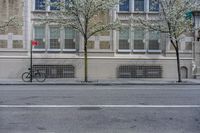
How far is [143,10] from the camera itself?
29234 millimetres

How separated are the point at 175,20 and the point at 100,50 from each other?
6.66 metres

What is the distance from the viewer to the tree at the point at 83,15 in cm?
2394

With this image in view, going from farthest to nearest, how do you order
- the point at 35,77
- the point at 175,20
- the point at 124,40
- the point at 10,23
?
the point at 124,40
the point at 10,23
the point at 35,77
the point at 175,20

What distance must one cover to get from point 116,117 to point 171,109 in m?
2.22

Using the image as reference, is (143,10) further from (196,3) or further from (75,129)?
(75,129)

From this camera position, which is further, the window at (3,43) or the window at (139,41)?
the window at (139,41)

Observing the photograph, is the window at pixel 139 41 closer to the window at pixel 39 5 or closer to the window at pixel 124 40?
the window at pixel 124 40

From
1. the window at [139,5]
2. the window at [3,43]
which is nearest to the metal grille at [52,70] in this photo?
the window at [3,43]

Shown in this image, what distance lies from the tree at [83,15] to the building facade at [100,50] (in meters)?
2.72

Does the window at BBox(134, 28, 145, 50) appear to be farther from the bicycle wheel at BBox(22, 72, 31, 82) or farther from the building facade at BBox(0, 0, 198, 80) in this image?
the bicycle wheel at BBox(22, 72, 31, 82)

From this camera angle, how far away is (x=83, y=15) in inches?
960

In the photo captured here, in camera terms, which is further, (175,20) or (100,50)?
(100,50)

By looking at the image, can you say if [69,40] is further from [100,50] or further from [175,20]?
[175,20]

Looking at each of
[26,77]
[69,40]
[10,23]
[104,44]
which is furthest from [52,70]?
[10,23]
